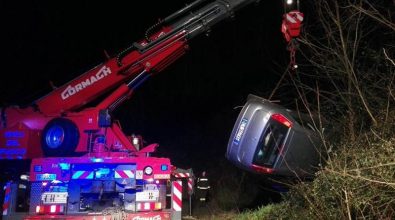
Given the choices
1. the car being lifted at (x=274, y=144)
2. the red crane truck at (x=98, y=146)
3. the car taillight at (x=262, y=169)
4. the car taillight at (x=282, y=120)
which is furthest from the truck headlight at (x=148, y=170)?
the car taillight at (x=282, y=120)

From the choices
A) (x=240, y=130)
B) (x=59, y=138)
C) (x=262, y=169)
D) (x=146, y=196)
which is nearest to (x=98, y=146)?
(x=59, y=138)

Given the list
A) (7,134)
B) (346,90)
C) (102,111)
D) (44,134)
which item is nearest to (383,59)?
(346,90)

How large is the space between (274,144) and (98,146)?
3.38m

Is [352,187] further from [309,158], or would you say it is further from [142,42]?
[142,42]

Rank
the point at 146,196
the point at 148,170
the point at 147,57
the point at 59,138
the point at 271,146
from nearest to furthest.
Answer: the point at 148,170
the point at 146,196
the point at 271,146
the point at 59,138
the point at 147,57

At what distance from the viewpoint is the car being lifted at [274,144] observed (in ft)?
30.4

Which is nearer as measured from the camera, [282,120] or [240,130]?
[282,120]

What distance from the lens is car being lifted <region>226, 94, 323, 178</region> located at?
9.27 m

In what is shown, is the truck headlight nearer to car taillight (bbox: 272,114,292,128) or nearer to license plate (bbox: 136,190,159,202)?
license plate (bbox: 136,190,159,202)

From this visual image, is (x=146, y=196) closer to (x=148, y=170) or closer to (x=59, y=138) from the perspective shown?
(x=148, y=170)

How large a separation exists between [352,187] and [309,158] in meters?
3.19

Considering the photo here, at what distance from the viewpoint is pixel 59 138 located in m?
9.45

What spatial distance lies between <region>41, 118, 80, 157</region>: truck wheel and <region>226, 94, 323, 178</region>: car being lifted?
3.18 metres

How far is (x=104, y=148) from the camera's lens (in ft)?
31.1
